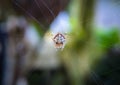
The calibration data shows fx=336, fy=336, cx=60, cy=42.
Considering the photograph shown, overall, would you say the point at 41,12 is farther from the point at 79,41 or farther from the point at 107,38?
the point at 107,38

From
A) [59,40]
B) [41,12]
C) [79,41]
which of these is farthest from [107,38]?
[41,12]

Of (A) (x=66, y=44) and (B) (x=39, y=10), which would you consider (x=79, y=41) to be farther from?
(B) (x=39, y=10)

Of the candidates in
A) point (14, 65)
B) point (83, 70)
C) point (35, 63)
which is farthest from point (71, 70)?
point (14, 65)

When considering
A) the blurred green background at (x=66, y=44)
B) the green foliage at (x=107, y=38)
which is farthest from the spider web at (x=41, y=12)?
the green foliage at (x=107, y=38)

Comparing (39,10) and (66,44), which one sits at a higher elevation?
(39,10)

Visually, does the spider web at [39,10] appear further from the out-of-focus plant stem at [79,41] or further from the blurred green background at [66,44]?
the out-of-focus plant stem at [79,41]

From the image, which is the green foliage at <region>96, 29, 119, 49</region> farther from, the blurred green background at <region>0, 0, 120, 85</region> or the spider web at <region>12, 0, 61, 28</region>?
the spider web at <region>12, 0, 61, 28</region>

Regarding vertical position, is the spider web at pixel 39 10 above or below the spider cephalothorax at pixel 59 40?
above

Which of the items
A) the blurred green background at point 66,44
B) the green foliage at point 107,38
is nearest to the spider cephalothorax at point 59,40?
the blurred green background at point 66,44
